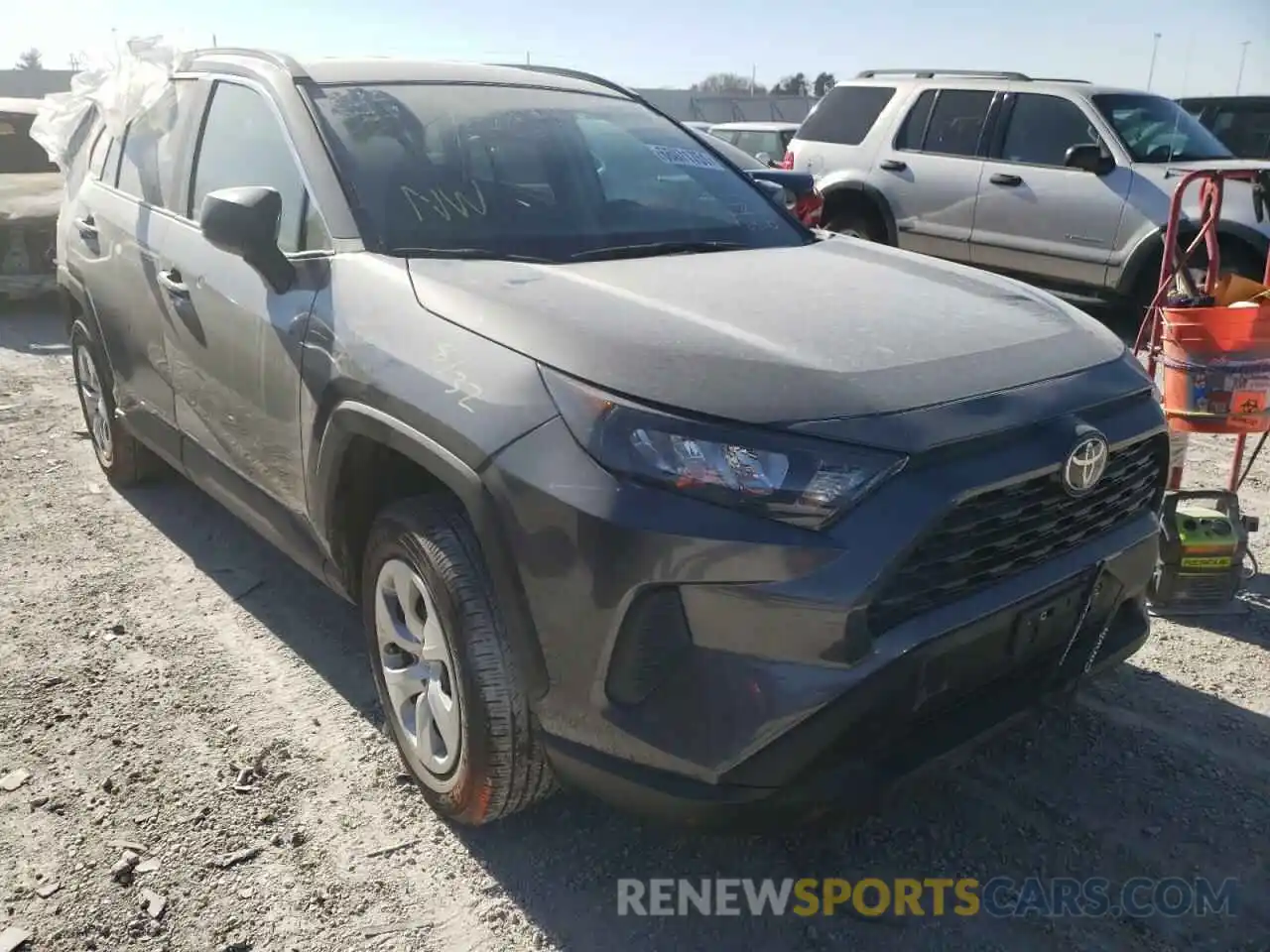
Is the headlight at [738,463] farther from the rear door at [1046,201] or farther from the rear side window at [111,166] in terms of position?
the rear door at [1046,201]

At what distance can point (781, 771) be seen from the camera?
6.57 feet

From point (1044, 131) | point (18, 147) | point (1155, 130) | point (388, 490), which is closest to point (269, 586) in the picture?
point (388, 490)

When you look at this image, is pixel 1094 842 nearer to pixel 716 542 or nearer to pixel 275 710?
pixel 716 542

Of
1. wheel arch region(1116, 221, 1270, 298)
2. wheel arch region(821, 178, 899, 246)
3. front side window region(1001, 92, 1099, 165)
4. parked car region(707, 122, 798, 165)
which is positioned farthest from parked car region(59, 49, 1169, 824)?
parked car region(707, 122, 798, 165)

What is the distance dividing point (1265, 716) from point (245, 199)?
317cm

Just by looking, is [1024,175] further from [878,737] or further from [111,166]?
[878,737]

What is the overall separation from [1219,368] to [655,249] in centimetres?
187

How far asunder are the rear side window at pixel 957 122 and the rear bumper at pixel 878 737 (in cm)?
704

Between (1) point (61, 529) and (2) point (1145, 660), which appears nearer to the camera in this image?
Result: (2) point (1145, 660)

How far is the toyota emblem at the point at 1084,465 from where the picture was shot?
221 cm

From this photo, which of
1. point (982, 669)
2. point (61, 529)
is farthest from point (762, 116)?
point (982, 669)

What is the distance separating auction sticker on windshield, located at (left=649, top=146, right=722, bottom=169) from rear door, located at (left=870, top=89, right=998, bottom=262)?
5401 mm

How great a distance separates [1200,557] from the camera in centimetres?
364

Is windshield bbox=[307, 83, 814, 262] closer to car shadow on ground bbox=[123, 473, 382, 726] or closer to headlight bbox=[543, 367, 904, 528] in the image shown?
headlight bbox=[543, 367, 904, 528]
